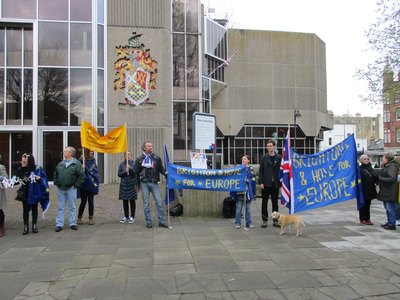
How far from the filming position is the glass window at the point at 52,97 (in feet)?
52.1

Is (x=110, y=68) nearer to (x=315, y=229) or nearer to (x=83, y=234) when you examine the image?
(x=83, y=234)

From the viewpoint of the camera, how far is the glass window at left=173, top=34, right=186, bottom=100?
→ 18462 mm

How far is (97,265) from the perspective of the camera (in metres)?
4.91

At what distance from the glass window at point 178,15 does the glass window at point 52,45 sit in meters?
6.17

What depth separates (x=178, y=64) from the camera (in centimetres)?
1858

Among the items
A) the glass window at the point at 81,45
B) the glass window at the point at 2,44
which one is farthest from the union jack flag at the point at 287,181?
the glass window at the point at 2,44

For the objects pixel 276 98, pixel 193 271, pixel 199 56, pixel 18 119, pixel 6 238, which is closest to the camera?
pixel 193 271

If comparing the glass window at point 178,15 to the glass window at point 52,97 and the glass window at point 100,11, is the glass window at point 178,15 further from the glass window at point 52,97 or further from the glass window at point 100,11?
the glass window at point 52,97

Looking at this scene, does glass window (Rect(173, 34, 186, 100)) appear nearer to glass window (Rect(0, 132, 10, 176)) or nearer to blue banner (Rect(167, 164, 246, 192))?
glass window (Rect(0, 132, 10, 176))

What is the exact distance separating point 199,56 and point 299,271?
16372 millimetres


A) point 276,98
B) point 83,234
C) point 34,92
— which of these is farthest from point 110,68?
point 276,98

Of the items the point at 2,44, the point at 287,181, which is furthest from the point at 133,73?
the point at 287,181

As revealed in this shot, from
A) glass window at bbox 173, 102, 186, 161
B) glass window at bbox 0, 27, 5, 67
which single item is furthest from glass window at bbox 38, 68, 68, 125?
glass window at bbox 173, 102, 186, 161

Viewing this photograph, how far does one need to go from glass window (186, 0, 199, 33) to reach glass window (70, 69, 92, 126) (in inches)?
259
